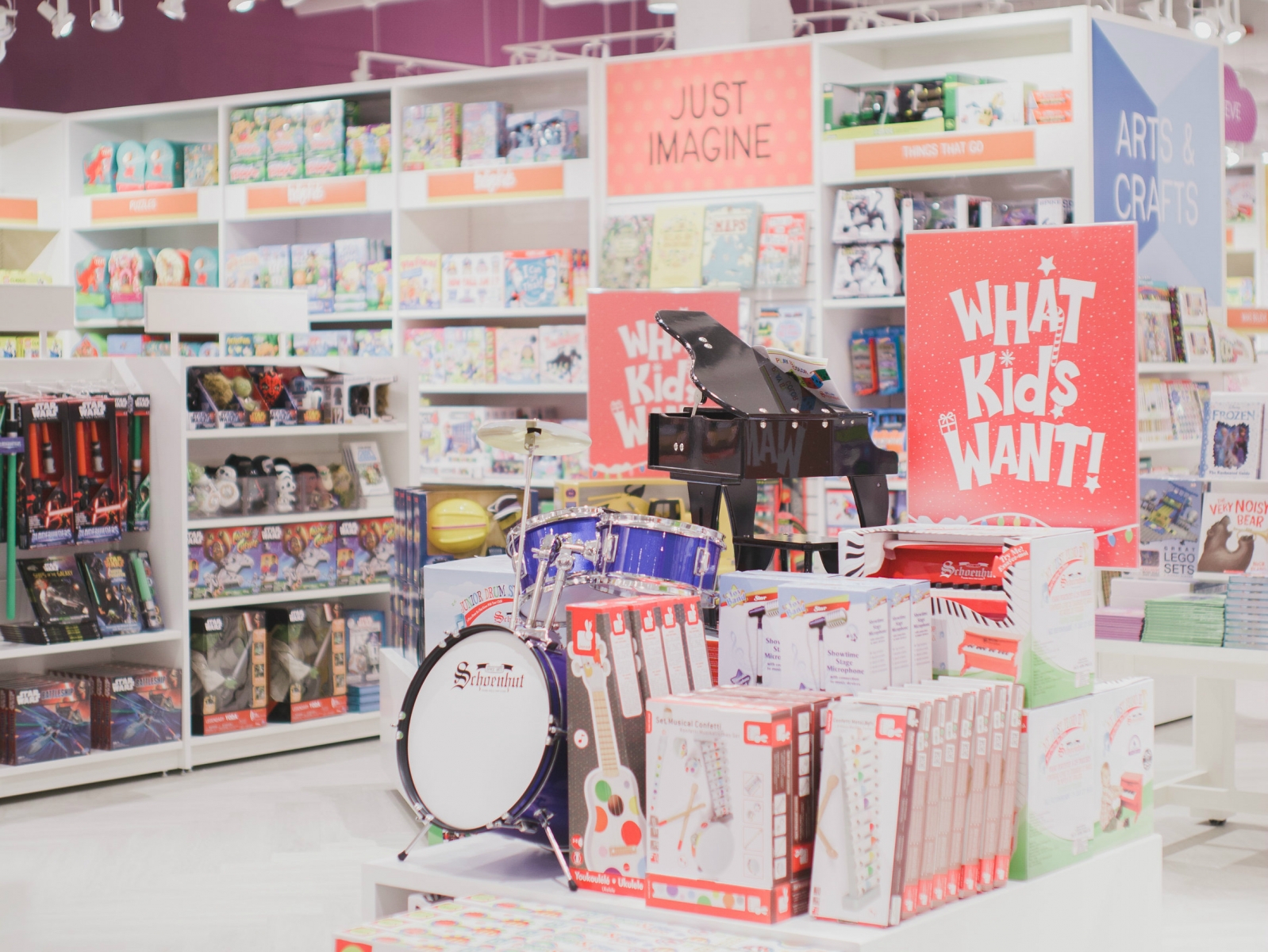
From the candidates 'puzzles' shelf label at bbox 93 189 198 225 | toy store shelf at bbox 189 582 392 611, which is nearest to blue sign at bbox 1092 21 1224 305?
toy store shelf at bbox 189 582 392 611

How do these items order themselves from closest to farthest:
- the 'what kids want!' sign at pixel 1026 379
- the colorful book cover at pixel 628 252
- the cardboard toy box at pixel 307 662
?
the 'what kids want!' sign at pixel 1026 379 → the cardboard toy box at pixel 307 662 → the colorful book cover at pixel 628 252

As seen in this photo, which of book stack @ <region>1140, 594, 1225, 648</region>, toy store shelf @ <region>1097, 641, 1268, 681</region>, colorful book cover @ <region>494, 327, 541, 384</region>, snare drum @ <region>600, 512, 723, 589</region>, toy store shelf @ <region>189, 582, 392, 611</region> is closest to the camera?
snare drum @ <region>600, 512, 723, 589</region>

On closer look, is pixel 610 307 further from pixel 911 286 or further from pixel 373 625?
pixel 911 286

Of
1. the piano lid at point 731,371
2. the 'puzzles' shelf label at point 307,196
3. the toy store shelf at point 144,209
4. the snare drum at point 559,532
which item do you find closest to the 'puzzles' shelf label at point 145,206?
the toy store shelf at point 144,209

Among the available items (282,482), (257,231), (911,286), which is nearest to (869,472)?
(911,286)

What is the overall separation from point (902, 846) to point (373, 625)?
175 inches

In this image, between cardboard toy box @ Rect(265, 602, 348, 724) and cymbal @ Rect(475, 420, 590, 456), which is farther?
cardboard toy box @ Rect(265, 602, 348, 724)

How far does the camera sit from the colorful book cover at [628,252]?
6.96 meters

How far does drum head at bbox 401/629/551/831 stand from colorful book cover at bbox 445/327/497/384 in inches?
199

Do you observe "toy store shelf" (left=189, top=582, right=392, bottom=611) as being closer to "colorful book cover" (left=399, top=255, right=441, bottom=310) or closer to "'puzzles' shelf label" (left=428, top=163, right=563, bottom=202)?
"colorful book cover" (left=399, top=255, right=441, bottom=310)

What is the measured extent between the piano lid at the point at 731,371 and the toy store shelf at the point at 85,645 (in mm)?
2624

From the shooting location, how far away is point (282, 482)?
6.00 meters

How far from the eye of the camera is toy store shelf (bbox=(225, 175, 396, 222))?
768 cm

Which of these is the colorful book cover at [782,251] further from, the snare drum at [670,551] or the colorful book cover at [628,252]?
the snare drum at [670,551]
